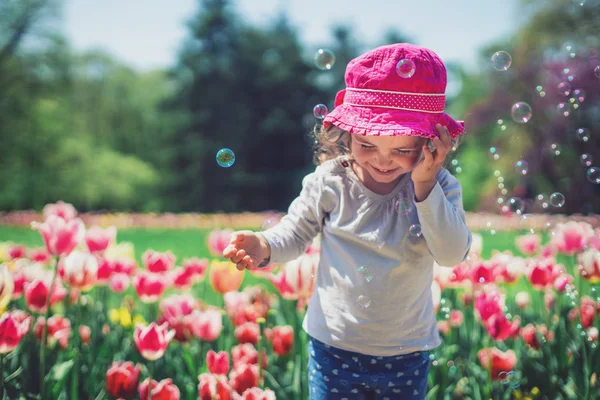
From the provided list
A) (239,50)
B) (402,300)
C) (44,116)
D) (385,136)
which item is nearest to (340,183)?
(385,136)

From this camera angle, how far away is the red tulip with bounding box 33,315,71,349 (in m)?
2.13

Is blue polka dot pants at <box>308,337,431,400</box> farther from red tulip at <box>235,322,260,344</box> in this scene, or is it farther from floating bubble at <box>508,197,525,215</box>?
floating bubble at <box>508,197,525,215</box>

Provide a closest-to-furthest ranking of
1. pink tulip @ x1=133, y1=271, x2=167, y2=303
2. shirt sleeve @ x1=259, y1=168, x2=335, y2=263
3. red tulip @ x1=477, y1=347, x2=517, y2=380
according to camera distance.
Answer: shirt sleeve @ x1=259, y1=168, x2=335, y2=263, red tulip @ x1=477, y1=347, x2=517, y2=380, pink tulip @ x1=133, y1=271, x2=167, y2=303

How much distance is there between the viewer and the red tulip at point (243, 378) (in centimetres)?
175

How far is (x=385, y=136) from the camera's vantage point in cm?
140

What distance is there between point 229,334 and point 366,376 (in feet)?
3.22

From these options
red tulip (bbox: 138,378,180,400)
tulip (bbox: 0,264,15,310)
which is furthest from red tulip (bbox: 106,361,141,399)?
tulip (bbox: 0,264,15,310)

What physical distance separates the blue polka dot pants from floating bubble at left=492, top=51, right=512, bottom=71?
109 cm

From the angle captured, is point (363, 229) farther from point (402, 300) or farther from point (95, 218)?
point (95, 218)

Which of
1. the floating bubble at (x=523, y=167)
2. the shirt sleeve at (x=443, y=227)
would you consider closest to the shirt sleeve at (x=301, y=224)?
the shirt sleeve at (x=443, y=227)

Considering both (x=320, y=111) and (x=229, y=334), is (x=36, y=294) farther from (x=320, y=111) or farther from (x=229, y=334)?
(x=320, y=111)

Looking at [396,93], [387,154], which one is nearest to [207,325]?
[387,154]

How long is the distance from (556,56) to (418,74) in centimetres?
1397

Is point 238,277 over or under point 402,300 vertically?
under
